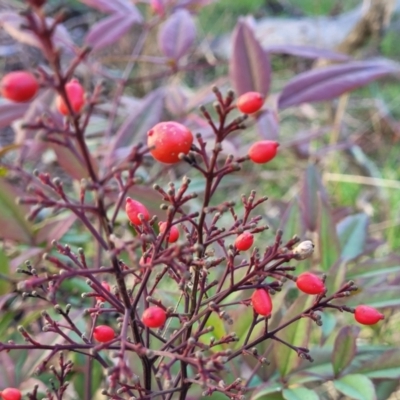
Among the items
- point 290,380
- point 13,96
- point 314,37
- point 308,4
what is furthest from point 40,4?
point 308,4

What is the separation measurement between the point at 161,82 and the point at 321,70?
163cm

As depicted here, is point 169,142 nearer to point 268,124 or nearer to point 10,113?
point 268,124

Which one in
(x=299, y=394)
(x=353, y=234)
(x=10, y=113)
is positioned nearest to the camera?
(x=299, y=394)

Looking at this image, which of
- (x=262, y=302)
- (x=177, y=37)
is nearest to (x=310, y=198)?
(x=262, y=302)

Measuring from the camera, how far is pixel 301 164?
199cm

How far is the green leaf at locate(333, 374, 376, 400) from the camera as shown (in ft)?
1.72

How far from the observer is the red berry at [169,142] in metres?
0.37

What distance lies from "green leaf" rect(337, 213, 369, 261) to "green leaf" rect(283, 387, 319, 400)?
333mm

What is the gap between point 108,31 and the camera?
3.80 ft

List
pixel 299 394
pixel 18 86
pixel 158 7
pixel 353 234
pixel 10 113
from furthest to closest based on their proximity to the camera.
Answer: pixel 158 7 < pixel 10 113 < pixel 353 234 < pixel 299 394 < pixel 18 86

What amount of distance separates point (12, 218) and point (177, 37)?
63cm

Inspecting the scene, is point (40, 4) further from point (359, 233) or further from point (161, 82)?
point (161, 82)

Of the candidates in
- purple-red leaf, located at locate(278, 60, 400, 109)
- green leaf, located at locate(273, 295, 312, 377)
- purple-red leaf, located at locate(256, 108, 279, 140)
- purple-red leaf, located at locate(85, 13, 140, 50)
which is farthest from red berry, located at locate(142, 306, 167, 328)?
purple-red leaf, located at locate(85, 13, 140, 50)

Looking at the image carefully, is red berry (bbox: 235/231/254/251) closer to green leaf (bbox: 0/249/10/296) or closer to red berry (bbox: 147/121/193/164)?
red berry (bbox: 147/121/193/164)
